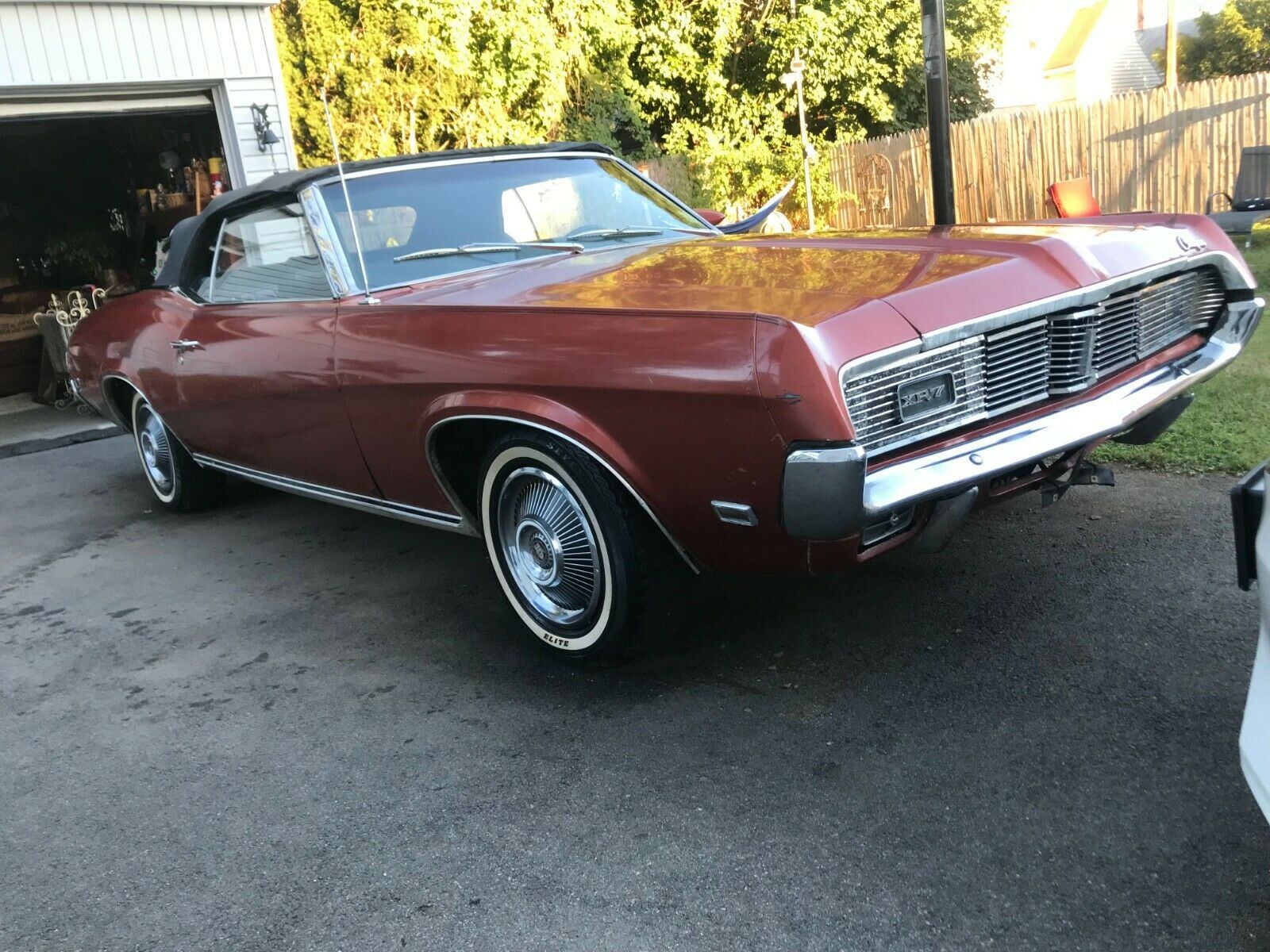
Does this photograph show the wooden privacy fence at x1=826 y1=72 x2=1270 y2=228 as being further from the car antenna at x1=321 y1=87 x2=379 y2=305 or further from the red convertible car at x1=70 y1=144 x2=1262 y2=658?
the car antenna at x1=321 y1=87 x2=379 y2=305

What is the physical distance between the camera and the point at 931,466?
2.62 m

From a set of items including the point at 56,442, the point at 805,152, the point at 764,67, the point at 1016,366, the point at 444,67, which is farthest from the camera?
the point at 764,67

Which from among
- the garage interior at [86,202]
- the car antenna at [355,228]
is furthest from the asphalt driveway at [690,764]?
the garage interior at [86,202]

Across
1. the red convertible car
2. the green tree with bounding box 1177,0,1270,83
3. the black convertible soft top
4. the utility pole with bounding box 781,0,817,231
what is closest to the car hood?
the red convertible car

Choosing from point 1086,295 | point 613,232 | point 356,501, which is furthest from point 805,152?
point 1086,295

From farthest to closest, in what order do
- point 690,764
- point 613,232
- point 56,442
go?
point 56,442 → point 613,232 → point 690,764

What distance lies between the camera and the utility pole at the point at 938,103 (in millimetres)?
6883

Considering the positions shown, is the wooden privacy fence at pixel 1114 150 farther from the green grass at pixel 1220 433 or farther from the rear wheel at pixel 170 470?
the rear wheel at pixel 170 470

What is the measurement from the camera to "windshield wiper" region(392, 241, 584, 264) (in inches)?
149

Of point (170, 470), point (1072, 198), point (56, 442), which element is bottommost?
point (56, 442)

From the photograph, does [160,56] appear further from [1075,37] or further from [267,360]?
[1075,37]

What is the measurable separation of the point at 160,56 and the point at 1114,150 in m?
10.8

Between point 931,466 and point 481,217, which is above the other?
point 481,217

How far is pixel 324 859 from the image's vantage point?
248 centimetres
